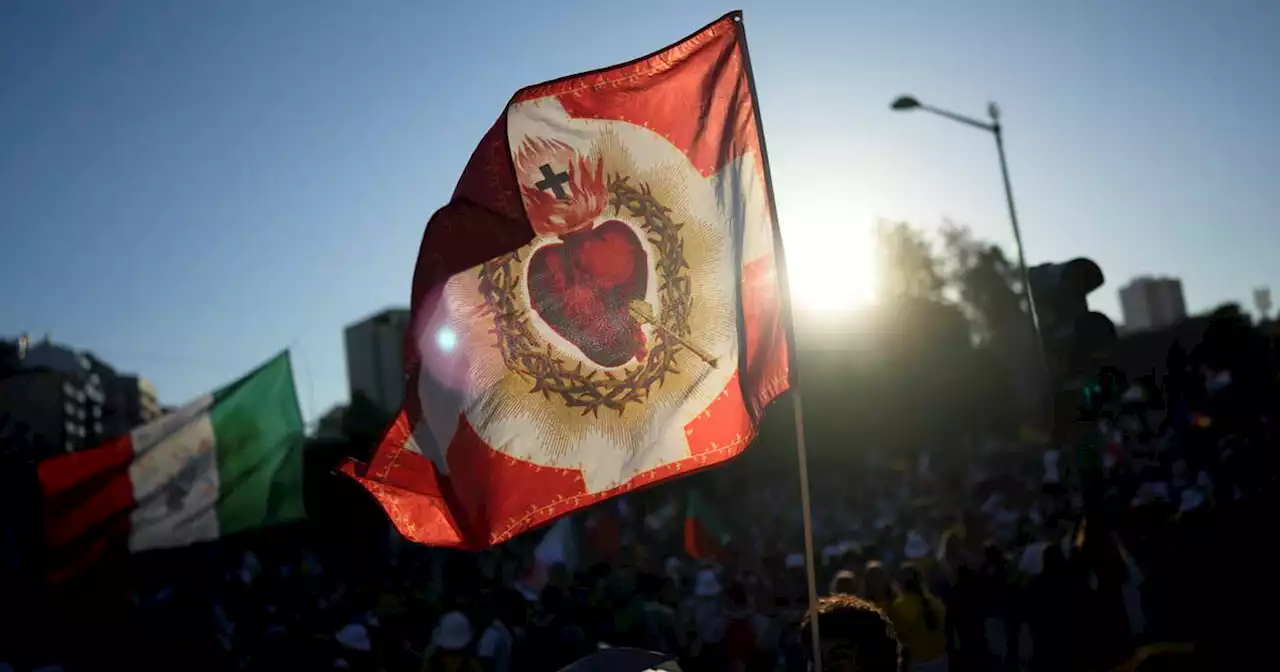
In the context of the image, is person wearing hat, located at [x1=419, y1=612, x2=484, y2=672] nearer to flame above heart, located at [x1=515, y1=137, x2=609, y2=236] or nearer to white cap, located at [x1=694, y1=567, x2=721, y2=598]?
white cap, located at [x1=694, y1=567, x2=721, y2=598]

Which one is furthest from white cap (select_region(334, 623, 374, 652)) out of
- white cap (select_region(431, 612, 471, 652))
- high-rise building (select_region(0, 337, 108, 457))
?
high-rise building (select_region(0, 337, 108, 457))

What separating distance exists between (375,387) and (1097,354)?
77573 mm

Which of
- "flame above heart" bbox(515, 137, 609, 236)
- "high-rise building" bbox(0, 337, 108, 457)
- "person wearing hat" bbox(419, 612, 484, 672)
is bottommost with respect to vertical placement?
"person wearing hat" bbox(419, 612, 484, 672)

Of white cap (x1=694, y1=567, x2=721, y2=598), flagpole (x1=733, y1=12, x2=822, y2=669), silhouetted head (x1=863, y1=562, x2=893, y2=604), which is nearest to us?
flagpole (x1=733, y1=12, x2=822, y2=669)

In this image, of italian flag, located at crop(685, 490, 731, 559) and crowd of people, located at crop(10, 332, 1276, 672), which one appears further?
italian flag, located at crop(685, 490, 731, 559)

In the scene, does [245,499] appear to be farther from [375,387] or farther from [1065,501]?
[375,387]

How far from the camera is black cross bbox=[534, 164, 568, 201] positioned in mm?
4844

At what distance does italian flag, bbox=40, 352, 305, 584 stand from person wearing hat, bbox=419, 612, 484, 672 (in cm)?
545

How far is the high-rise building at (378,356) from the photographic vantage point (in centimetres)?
7550

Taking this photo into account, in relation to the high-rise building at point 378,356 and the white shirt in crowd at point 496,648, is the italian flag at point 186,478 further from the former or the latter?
the high-rise building at point 378,356

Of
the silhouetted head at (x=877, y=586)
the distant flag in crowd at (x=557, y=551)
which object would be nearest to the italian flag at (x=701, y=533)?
the distant flag in crowd at (x=557, y=551)

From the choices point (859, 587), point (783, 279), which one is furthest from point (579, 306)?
point (859, 587)

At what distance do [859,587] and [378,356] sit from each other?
7499cm

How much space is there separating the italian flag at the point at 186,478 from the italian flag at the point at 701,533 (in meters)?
6.74
